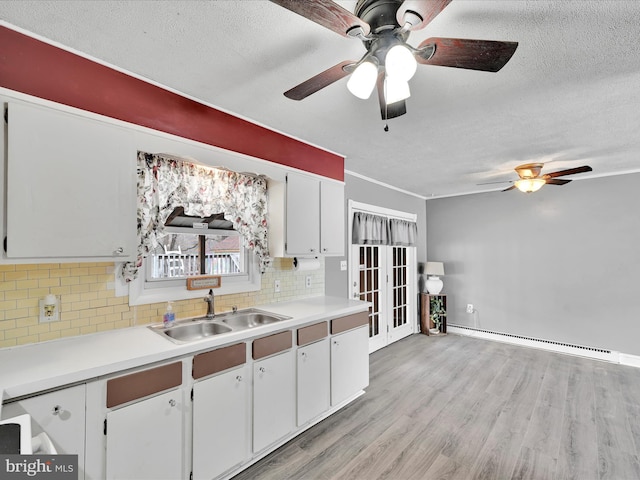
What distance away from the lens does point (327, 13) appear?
1.06 meters

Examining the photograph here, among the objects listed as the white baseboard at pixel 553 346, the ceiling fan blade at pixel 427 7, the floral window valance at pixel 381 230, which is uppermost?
the ceiling fan blade at pixel 427 7

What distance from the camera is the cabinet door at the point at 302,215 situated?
277cm

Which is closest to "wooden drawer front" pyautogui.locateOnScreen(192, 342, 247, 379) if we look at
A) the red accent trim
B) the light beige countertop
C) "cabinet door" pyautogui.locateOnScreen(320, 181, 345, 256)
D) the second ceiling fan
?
the light beige countertop

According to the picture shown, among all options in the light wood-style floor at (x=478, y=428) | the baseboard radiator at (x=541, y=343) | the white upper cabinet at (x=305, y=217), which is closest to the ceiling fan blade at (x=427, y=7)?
the white upper cabinet at (x=305, y=217)

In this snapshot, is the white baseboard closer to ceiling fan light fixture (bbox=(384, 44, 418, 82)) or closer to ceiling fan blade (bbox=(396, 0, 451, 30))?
ceiling fan light fixture (bbox=(384, 44, 418, 82))

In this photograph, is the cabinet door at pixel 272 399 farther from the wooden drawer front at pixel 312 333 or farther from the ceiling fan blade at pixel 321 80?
the ceiling fan blade at pixel 321 80

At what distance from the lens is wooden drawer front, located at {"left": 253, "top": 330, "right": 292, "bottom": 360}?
212cm

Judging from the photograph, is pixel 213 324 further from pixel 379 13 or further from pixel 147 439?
pixel 379 13

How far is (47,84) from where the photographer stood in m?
1.59

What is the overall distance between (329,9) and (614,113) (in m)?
2.63

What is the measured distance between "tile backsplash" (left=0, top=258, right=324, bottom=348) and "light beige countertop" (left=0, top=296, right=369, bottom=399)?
0.06 metres

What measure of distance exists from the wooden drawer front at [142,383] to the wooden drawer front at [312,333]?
956 mm

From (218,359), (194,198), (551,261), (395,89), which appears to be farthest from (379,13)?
(551,261)

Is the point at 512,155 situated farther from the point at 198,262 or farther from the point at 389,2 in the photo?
the point at 198,262
